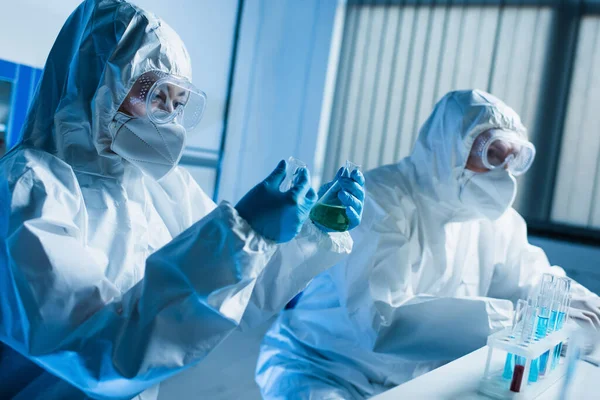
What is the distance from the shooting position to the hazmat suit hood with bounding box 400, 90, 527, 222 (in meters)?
1.91

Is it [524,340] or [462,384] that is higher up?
[524,340]

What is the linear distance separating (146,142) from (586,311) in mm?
1339

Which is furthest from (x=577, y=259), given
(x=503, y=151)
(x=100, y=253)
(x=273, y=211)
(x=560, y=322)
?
(x=100, y=253)

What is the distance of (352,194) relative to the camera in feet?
4.32

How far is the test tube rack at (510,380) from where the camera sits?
1062mm

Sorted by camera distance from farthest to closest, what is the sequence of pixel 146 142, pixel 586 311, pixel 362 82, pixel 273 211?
pixel 362 82 < pixel 586 311 < pixel 146 142 < pixel 273 211

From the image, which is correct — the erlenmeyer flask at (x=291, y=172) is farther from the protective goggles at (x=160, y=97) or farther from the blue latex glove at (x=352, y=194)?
the protective goggles at (x=160, y=97)

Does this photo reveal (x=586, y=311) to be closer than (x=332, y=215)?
No

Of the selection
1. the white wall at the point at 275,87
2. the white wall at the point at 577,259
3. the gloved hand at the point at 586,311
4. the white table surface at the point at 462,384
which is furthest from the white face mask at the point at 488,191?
the white wall at the point at 275,87

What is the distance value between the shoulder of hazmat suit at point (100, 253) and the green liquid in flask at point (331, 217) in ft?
0.09

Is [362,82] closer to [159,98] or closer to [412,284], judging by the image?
[412,284]

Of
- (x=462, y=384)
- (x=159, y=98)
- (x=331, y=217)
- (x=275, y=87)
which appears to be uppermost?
(x=275, y=87)

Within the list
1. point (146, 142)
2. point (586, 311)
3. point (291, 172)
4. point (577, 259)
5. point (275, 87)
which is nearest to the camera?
point (291, 172)

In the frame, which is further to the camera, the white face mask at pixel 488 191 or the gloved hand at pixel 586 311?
the white face mask at pixel 488 191
